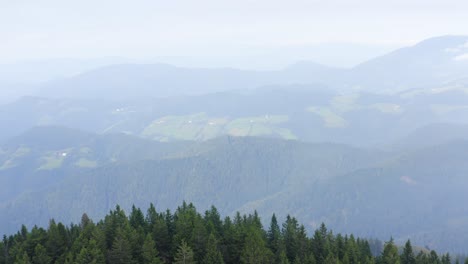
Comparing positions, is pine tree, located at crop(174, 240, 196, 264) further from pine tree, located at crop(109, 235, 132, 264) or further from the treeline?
pine tree, located at crop(109, 235, 132, 264)

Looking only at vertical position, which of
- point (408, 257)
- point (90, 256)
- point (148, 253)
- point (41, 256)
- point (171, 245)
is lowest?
point (408, 257)

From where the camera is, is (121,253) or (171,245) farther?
(171,245)

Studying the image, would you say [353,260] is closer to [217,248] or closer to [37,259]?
[217,248]

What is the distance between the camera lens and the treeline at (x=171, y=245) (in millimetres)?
51125

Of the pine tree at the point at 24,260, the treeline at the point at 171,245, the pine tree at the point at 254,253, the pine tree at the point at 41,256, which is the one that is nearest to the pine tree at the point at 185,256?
the treeline at the point at 171,245

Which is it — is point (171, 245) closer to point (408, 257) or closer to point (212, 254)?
point (212, 254)

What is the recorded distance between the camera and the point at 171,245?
5841 centimetres

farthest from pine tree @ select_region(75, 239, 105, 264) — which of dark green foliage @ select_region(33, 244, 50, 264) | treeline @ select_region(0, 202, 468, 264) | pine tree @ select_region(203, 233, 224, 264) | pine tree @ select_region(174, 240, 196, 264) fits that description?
pine tree @ select_region(203, 233, 224, 264)

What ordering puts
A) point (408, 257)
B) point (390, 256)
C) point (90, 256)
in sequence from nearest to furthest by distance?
point (90, 256), point (390, 256), point (408, 257)

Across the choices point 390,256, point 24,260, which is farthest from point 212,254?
point 390,256

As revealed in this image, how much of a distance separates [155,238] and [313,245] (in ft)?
72.9

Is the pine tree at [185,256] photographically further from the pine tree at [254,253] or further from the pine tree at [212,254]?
the pine tree at [254,253]

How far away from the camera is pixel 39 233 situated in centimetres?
5769

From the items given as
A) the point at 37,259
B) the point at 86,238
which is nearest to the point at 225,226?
the point at 86,238
